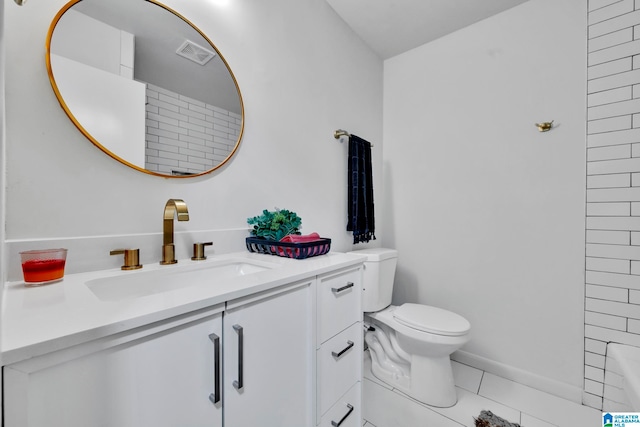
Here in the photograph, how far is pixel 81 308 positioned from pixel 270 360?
0.46 metres

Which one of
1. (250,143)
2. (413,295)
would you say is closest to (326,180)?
(250,143)

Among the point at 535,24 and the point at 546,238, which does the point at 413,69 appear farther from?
the point at 546,238

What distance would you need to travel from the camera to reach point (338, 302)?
105cm

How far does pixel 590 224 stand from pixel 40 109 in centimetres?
253

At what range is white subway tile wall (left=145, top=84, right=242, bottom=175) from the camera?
40.3 inches

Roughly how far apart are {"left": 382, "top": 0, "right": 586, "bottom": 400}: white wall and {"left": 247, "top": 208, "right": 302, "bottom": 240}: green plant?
4.29 feet

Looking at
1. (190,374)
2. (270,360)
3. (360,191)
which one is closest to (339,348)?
(270,360)

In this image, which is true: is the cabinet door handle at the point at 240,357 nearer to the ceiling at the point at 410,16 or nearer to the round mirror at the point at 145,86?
the round mirror at the point at 145,86

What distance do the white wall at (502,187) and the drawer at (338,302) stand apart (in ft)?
3.91

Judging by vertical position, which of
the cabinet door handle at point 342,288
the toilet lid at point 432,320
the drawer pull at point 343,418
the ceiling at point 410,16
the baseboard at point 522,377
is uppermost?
the ceiling at point 410,16

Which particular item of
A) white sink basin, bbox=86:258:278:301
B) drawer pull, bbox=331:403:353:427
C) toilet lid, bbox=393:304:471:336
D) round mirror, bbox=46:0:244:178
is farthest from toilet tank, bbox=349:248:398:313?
round mirror, bbox=46:0:244:178

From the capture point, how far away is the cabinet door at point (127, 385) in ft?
1.30

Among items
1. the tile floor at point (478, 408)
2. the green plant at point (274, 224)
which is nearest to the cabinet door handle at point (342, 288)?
the green plant at point (274, 224)

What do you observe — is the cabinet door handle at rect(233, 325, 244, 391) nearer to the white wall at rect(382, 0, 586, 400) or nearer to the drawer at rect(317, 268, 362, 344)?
the drawer at rect(317, 268, 362, 344)
